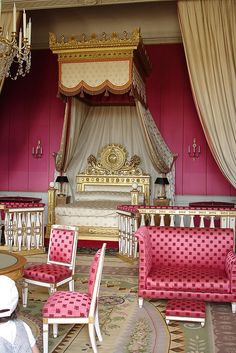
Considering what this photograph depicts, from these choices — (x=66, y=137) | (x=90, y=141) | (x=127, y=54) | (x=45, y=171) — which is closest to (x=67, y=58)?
(x=127, y=54)

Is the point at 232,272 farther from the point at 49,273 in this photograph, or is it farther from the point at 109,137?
the point at 109,137

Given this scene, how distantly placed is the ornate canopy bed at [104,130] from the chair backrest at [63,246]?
3.05 meters

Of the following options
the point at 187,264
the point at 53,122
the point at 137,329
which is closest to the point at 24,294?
the point at 137,329

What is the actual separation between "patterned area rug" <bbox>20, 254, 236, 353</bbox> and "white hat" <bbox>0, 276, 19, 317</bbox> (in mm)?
1784

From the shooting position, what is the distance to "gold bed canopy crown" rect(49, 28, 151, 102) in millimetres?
6809

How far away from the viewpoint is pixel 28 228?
686cm

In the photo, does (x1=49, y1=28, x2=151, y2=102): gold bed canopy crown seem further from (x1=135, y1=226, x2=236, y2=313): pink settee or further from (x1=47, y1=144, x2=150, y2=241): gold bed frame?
(x1=135, y1=226, x2=236, y2=313): pink settee

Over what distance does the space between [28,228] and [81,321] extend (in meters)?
3.82

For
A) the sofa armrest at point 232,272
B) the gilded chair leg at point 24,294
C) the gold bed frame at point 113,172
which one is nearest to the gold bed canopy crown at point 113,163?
the gold bed frame at point 113,172

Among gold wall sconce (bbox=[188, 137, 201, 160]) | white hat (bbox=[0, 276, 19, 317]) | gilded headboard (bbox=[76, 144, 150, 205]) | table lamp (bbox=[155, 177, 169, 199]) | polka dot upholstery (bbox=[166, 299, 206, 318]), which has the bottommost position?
polka dot upholstery (bbox=[166, 299, 206, 318])

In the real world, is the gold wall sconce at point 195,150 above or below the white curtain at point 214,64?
below

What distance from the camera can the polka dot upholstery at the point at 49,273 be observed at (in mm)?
4078

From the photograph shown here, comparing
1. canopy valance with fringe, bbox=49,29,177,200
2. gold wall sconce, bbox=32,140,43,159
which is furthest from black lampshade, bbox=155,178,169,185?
gold wall sconce, bbox=32,140,43,159

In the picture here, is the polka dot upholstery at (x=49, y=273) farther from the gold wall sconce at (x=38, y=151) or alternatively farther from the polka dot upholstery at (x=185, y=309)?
the gold wall sconce at (x=38, y=151)
